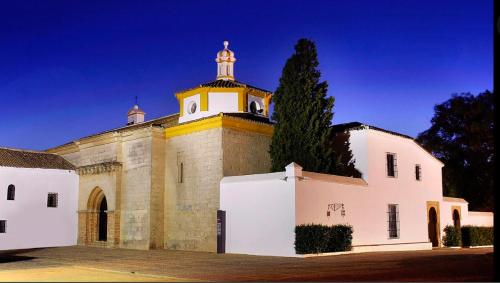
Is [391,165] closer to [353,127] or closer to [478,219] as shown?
[353,127]

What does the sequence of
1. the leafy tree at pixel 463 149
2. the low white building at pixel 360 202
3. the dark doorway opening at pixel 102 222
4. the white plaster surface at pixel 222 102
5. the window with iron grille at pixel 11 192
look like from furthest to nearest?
the leafy tree at pixel 463 149, the dark doorway opening at pixel 102 222, the window with iron grille at pixel 11 192, the white plaster surface at pixel 222 102, the low white building at pixel 360 202

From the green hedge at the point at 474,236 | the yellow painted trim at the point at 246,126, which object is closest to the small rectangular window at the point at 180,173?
the yellow painted trim at the point at 246,126

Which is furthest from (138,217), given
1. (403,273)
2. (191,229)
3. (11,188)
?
(403,273)

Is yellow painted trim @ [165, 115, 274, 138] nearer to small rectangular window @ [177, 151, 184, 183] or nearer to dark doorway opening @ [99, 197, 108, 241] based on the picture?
small rectangular window @ [177, 151, 184, 183]

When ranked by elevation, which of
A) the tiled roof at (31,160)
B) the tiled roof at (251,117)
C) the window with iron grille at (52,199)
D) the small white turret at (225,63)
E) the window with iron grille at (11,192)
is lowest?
the window with iron grille at (52,199)

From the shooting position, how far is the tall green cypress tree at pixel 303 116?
67.4 ft

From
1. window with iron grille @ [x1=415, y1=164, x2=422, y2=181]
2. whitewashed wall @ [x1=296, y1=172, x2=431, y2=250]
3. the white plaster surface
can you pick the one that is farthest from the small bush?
the white plaster surface

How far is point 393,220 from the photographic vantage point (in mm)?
22266

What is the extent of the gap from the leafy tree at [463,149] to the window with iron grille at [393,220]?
40.1 feet

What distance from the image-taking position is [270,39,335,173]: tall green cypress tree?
20.5 meters

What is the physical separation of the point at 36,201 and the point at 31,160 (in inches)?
87.8

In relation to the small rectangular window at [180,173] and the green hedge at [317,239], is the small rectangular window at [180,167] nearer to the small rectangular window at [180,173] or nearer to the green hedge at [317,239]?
the small rectangular window at [180,173]

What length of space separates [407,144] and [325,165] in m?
5.17

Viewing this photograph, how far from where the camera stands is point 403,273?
11.4 m
